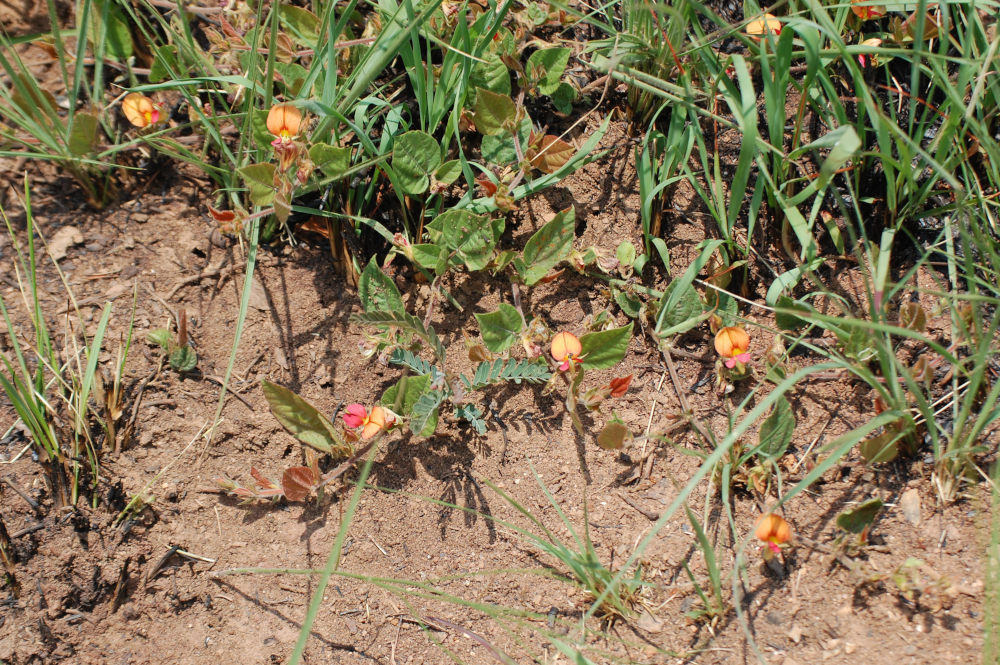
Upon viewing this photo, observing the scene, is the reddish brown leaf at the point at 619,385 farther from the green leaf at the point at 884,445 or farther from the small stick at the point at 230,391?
the small stick at the point at 230,391

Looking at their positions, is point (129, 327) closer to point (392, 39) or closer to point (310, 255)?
point (310, 255)

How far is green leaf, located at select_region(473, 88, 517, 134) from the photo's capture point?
5.93ft

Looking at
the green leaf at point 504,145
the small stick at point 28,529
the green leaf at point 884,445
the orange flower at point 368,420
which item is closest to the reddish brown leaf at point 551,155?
the green leaf at point 504,145

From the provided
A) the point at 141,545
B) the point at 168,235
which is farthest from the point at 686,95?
the point at 141,545

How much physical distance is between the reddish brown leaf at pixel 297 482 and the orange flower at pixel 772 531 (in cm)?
98

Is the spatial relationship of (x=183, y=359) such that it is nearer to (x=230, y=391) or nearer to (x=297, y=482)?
(x=230, y=391)

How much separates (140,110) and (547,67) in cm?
110

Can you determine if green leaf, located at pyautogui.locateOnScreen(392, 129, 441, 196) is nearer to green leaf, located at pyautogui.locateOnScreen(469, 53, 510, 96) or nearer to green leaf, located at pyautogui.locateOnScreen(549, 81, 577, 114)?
green leaf, located at pyautogui.locateOnScreen(469, 53, 510, 96)

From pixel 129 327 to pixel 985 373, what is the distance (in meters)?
2.02

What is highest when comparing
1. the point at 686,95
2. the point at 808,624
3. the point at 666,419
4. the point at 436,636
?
the point at 686,95

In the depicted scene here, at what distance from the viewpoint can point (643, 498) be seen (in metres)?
1.70

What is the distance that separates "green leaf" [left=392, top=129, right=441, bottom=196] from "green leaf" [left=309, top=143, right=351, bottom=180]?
0.38 ft

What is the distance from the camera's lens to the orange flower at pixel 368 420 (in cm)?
165

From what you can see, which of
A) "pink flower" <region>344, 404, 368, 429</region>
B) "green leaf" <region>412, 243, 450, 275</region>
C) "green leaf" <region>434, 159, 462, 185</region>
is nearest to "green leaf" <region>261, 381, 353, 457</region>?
"pink flower" <region>344, 404, 368, 429</region>
